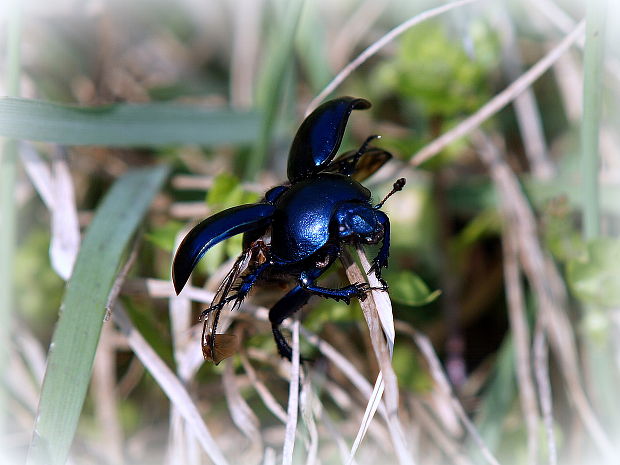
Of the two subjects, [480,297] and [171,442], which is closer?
[171,442]

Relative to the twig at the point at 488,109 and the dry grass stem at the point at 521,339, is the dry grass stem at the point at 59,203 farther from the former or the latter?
the dry grass stem at the point at 521,339

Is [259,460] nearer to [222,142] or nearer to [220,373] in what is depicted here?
[220,373]

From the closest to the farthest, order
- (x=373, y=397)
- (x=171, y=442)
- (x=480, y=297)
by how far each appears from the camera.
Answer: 1. (x=373, y=397)
2. (x=171, y=442)
3. (x=480, y=297)

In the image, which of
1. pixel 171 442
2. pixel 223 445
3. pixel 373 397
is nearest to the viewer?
pixel 373 397

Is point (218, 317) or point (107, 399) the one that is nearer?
point (218, 317)

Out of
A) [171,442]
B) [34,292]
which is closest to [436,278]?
[171,442]

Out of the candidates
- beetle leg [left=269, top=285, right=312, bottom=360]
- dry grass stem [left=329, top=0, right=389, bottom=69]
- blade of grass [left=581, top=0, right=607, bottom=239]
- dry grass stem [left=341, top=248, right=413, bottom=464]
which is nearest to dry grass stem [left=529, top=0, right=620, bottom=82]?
blade of grass [left=581, top=0, right=607, bottom=239]

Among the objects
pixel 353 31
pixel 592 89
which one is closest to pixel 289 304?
pixel 592 89

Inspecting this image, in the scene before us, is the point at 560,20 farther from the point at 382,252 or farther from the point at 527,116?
the point at 382,252
